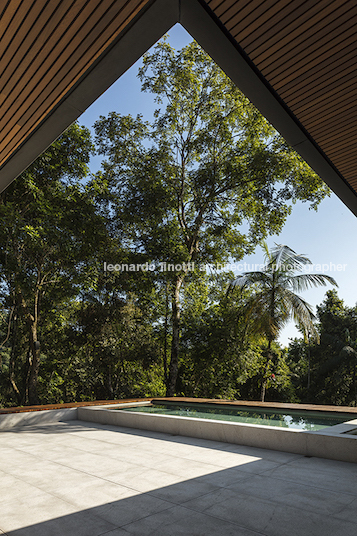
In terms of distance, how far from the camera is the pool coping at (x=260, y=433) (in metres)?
4.95

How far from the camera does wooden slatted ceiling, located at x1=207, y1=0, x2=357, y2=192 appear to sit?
2473 millimetres

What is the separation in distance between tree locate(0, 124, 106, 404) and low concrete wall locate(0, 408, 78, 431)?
2.94 meters

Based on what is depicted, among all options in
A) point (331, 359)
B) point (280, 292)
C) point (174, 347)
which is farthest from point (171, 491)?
point (331, 359)

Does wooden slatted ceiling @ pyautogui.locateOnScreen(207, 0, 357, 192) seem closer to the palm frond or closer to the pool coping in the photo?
the pool coping

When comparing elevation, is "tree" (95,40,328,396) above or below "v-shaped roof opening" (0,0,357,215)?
above

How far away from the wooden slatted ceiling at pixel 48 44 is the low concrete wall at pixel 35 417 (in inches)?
257

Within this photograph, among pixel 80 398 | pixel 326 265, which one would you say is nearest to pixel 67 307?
pixel 80 398

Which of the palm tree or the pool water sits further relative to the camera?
the palm tree

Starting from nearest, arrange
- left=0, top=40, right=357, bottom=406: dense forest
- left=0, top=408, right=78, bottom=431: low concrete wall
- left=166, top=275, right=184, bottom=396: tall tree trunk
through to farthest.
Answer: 1. left=0, top=408, right=78, bottom=431: low concrete wall
2. left=166, top=275, right=184, bottom=396: tall tree trunk
3. left=0, top=40, right=357, bottom=406: dense forest

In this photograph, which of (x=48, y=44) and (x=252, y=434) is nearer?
(x=48, y=44)

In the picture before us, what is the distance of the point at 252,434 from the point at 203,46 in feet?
17.0

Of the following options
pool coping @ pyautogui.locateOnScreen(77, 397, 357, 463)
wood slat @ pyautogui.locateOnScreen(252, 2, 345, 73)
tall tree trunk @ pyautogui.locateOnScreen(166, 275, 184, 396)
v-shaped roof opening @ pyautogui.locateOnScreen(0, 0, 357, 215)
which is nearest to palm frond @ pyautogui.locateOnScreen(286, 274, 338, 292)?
tall tree trunk @ pyautogui.locateOnScreen(166, 275, 184, 396)

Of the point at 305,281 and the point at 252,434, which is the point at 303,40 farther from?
the point at 305,281

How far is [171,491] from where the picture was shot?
3.77 metres
